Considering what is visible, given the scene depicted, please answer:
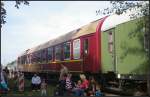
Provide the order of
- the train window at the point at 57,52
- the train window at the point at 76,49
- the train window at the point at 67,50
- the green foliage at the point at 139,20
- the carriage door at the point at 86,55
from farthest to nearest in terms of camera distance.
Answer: the train window at the point at 57,52
the train window at the point at 67,50
the train window at the point at 76,49
the carriage door at the point at 86,55
the green foliage at the point at 139,20

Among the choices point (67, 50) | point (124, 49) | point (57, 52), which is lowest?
point (124, 49)

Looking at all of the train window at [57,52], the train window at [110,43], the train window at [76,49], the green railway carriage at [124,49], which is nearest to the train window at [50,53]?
the train window at [57,52]

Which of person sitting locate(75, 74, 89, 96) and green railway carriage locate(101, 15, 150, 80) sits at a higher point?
green railway carriage locate(101, 15, 150, 80)

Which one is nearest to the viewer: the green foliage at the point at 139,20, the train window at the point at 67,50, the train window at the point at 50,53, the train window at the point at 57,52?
the green foliage at the point at 139,20

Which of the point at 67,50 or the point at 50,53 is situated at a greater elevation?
the point at 50,53

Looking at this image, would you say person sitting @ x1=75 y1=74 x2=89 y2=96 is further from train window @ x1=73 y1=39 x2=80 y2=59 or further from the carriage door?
train window @ x1=73 y1=39 x2=80 y2=59

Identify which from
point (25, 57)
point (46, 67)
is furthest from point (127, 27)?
point (25, 57)

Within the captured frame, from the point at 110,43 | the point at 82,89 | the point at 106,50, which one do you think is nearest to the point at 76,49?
the point at 106,50

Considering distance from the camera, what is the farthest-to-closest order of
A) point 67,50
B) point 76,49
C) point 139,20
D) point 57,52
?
1. point 57,52
2. point 67,50
3. point 76,49
4. point 139,20

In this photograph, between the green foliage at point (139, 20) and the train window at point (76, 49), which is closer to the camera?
the green foliage at point (139, 20)

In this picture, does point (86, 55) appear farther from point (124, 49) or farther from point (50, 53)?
point (50, 53)

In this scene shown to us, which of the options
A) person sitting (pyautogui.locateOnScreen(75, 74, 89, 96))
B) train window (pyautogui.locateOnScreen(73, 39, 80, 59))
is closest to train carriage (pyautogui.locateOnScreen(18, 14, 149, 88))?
train window (pyautogui.locateOnScreen(73, 39, 80, 59))

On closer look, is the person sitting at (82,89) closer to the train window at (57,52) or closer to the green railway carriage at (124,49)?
the green railway carriage at (124,49)

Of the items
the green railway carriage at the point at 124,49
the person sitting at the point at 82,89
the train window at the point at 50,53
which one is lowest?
the person sitting at the point at 82,89
